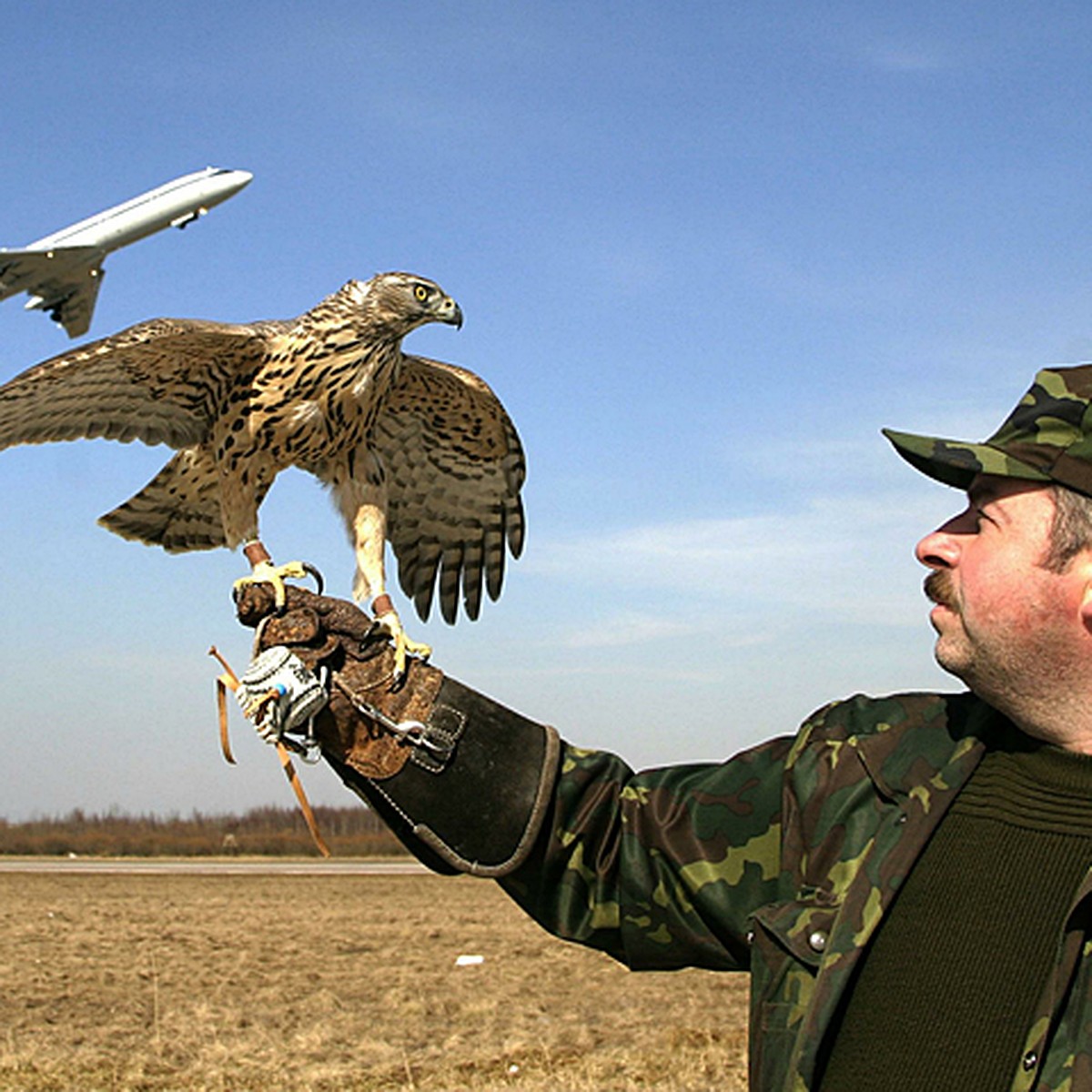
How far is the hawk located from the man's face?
190 centimetres

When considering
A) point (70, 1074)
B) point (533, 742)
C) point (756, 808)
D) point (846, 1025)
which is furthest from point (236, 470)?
point (70, 1074)

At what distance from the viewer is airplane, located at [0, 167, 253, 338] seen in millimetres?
20578

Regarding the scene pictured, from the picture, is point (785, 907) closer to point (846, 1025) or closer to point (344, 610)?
point (846, 1025)

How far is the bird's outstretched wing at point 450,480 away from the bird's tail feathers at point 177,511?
65cm

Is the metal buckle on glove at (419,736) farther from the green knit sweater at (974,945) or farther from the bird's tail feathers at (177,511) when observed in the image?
the bird's tail feathers at (177,511)

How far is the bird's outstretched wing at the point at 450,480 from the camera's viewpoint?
4855 millimetres

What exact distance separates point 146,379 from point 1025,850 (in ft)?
10.2

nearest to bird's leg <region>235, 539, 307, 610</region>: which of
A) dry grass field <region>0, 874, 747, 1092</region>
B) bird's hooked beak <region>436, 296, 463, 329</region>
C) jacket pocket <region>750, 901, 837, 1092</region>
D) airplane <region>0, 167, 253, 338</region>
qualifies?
jacket pocket <region>750, 901, 837, 1092</region>

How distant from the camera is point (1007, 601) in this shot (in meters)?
2.11

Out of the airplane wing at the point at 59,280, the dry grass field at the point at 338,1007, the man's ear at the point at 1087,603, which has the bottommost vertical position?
the dry grass field at the point at 338,1007

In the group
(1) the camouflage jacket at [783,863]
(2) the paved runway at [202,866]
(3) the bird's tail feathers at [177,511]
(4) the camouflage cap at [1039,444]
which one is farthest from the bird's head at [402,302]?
(2) the paved runway at [202,866]

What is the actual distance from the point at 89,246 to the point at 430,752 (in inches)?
852

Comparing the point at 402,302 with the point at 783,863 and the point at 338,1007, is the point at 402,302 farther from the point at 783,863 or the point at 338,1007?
the point at 338,1007

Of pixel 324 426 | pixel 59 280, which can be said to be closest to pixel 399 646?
pixel 324 426
